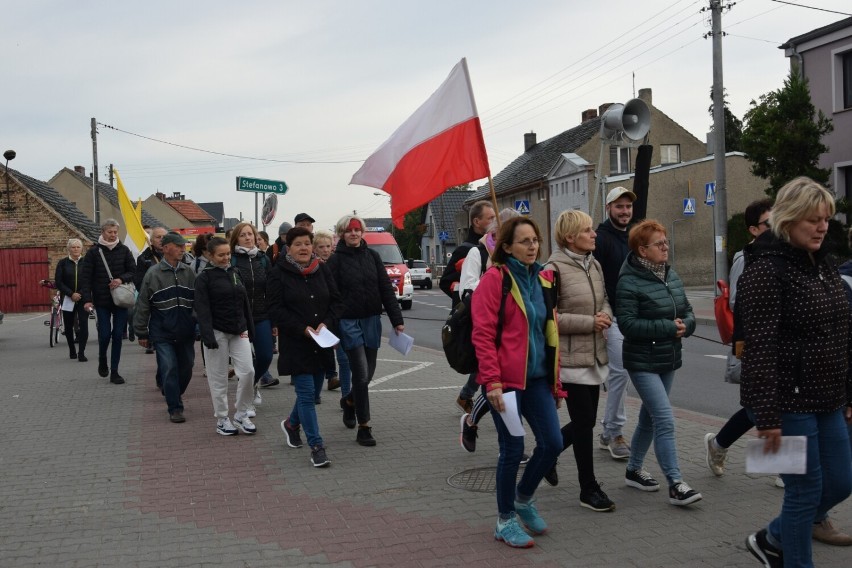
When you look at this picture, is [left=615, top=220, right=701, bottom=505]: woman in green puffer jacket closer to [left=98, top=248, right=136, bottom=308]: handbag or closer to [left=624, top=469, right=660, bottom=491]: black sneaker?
[left=624, top=469, right=660, bottom=491]: black sneaker

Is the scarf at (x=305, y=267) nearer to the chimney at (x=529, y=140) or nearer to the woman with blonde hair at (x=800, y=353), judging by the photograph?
the woman with blonde hair at (x=800, y=353)

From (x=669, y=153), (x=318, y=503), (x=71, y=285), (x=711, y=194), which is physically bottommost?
(x=318, y=503)

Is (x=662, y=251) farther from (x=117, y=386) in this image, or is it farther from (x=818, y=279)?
(x=117, y=386)

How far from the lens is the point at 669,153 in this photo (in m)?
49.7

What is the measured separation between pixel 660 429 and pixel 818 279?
1.87m

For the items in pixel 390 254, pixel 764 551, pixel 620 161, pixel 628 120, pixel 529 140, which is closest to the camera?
pixel 764 551

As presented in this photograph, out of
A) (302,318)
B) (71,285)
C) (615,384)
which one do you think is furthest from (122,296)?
(615,384)

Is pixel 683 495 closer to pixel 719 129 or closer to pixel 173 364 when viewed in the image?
pixel 173 364

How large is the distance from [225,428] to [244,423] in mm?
169

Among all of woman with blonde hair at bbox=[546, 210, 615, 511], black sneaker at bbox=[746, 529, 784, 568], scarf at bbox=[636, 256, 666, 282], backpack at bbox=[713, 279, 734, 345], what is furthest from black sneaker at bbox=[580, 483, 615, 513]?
scarf at bbox=[636, 256, 666, 282]

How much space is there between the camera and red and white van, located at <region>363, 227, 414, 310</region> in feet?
93.1

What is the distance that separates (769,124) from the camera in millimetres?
20781

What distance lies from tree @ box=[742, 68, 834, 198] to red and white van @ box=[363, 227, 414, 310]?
11.8 m

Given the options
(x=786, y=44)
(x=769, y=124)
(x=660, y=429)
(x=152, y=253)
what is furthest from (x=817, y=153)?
(x=660, y=429)
